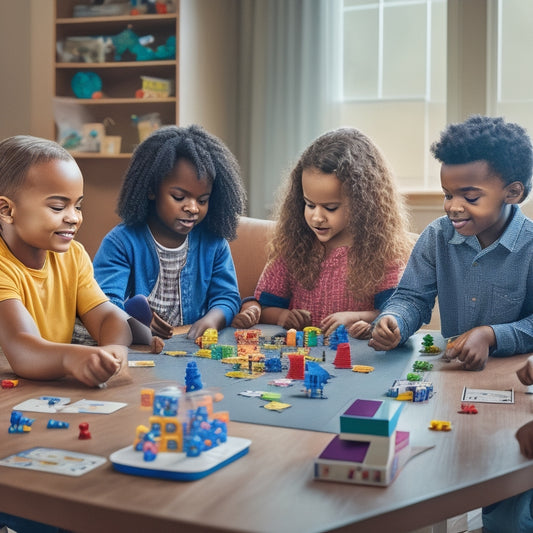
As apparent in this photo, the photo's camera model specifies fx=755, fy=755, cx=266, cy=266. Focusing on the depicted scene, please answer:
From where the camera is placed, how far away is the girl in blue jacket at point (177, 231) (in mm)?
1984

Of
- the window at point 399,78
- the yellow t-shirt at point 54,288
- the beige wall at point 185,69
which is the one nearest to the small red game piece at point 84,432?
the yellow t-shirt at point 54,288

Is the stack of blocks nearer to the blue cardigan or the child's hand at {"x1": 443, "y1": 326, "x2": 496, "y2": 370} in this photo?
the child's hand at {"x1": 443, "y1": 326, "x2": 496, "y2": 370}

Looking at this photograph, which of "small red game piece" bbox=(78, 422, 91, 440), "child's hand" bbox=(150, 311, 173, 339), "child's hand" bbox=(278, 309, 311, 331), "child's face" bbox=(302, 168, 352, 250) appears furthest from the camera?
"child's face" bbox=(302, 168, 352, 250)

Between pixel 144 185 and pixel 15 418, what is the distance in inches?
44.9

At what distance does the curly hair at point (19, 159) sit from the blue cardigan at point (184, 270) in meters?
0.57

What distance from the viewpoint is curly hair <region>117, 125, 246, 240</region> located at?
2.01m

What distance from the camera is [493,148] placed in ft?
5.12

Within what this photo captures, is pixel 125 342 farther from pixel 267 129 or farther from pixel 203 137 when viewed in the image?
pixel 267 129

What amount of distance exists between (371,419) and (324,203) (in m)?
1.23

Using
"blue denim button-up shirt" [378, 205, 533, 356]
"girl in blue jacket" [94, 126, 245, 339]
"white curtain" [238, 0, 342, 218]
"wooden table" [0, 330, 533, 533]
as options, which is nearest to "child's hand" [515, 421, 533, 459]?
"wooden table" [0, 330, 533, 533]

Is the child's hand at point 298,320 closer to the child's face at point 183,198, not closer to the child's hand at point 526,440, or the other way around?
the child's face at point 183,198

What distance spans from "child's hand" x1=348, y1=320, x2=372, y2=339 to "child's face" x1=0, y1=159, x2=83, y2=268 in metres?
0.68

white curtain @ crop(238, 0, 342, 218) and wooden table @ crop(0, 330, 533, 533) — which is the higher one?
white curtain @ crop(238, 0, 342, 218)

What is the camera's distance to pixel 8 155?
4.53 feet
